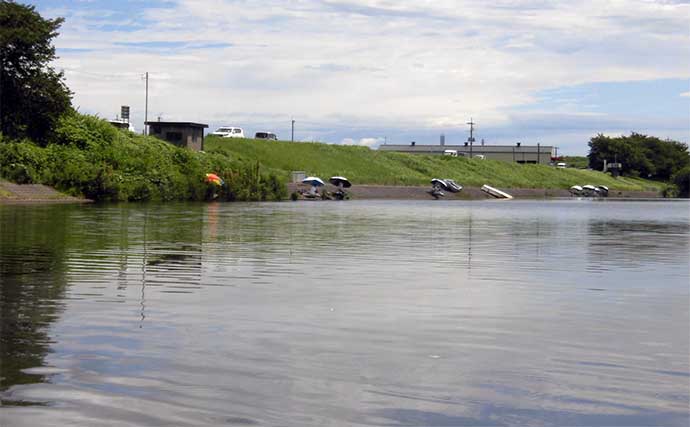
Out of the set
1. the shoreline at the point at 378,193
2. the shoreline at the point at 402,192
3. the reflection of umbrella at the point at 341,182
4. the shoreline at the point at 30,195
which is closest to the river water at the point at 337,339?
the shoreline at the point at 30,195

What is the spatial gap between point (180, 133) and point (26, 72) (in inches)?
1282

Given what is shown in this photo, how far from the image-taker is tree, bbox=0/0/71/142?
75.4 m

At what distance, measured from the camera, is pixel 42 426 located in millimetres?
8062

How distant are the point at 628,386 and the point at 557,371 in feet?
2.85

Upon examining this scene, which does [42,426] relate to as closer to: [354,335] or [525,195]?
[354,335]

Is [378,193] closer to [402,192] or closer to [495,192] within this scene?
[402,192]

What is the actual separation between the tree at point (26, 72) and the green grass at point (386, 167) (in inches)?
1187

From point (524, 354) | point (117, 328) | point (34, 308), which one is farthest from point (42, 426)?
point (34, 308)

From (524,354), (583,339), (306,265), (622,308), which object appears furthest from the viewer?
(306,265)

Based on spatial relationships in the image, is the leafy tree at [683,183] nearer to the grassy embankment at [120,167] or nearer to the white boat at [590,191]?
the white boat at [590,191]

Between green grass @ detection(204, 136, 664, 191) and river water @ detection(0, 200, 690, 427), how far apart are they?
85839mm

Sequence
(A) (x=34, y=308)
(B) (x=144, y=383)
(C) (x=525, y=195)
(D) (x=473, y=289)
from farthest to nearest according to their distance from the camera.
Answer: (C) (x=525, y=195), (D) (x=473, y=289), (A) (x=34, y=308), (B) (x=144, y=383)

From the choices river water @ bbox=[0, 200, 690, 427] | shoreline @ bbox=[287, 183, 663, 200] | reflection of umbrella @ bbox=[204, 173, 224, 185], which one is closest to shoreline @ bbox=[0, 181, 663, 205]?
shoreline @ bbox=[287, 183, 663, 200]

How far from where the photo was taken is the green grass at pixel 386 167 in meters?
133
